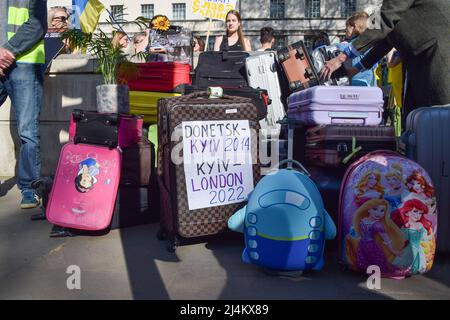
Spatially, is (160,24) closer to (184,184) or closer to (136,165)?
(136,165)

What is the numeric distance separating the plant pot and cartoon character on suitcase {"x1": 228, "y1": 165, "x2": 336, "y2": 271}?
1.81 metres

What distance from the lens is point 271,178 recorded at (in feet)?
9.17

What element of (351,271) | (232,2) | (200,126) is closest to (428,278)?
(351,271)

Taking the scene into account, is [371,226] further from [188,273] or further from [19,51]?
[19,51]

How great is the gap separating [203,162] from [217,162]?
11 centimetres

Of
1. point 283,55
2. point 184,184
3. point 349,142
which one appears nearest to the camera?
point 184,184

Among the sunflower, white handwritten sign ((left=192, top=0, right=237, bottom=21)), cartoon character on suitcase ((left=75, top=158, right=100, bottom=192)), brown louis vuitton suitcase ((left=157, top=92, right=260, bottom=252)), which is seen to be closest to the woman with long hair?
the sunflower

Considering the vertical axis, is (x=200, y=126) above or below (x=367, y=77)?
below

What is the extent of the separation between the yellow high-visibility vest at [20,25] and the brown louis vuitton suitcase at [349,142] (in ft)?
8.78

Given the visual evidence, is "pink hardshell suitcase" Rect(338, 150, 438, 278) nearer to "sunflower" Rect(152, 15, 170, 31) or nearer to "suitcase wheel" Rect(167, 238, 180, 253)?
"suitcase wheel" Rect(167, 238, 180, 253)

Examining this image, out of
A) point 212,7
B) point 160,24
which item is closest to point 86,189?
point 160,24

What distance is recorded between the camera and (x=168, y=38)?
6.24 meters

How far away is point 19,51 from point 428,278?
3.62 metres

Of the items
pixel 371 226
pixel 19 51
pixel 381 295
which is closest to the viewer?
pixel 381 295
